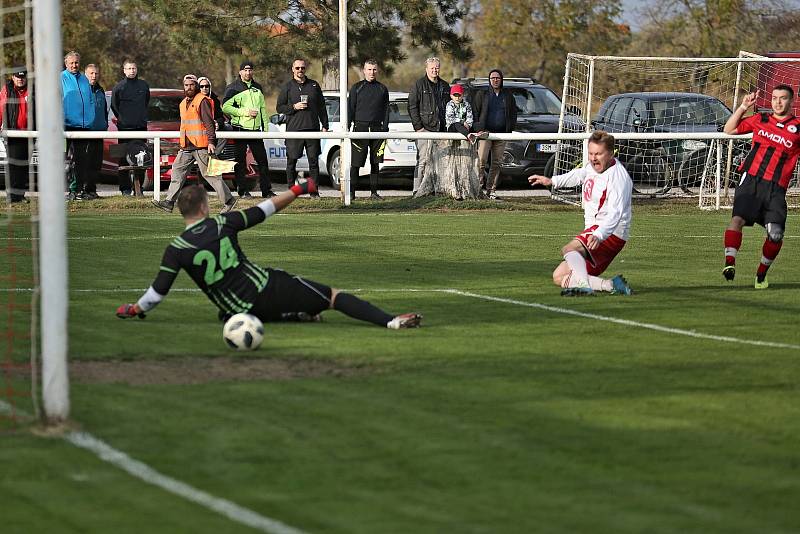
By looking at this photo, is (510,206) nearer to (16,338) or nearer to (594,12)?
(16,338)

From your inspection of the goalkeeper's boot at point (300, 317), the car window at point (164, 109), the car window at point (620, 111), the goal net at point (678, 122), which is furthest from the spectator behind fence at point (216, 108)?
→ the goalkeeper's boot at point (300, 317)

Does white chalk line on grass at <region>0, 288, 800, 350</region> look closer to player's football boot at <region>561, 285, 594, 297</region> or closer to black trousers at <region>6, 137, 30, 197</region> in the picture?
player's football boot at <region>561, 285, 594, 297</region>

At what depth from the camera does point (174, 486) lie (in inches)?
235

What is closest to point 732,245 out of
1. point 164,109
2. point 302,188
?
point 302,188

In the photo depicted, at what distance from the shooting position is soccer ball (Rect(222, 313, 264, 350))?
913 cm

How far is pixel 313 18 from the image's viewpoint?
125 feet

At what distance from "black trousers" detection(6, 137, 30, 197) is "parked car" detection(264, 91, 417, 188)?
468cm

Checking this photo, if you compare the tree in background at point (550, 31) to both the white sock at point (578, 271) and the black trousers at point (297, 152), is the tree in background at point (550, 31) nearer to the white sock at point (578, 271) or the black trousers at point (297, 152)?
the black trousers at point (297, 152)

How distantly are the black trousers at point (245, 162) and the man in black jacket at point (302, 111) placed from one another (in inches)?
14.7

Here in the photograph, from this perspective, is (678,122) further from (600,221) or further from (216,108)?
(600,221)

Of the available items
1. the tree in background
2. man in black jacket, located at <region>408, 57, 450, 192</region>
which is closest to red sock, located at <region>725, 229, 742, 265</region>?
man in black jacket, located at <region>408, 57, 450, 192</region>

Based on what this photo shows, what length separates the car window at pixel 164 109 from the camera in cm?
→ 2530

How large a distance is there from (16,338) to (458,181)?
43.1 feet

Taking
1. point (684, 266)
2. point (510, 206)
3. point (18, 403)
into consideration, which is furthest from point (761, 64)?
point (18, 403)
